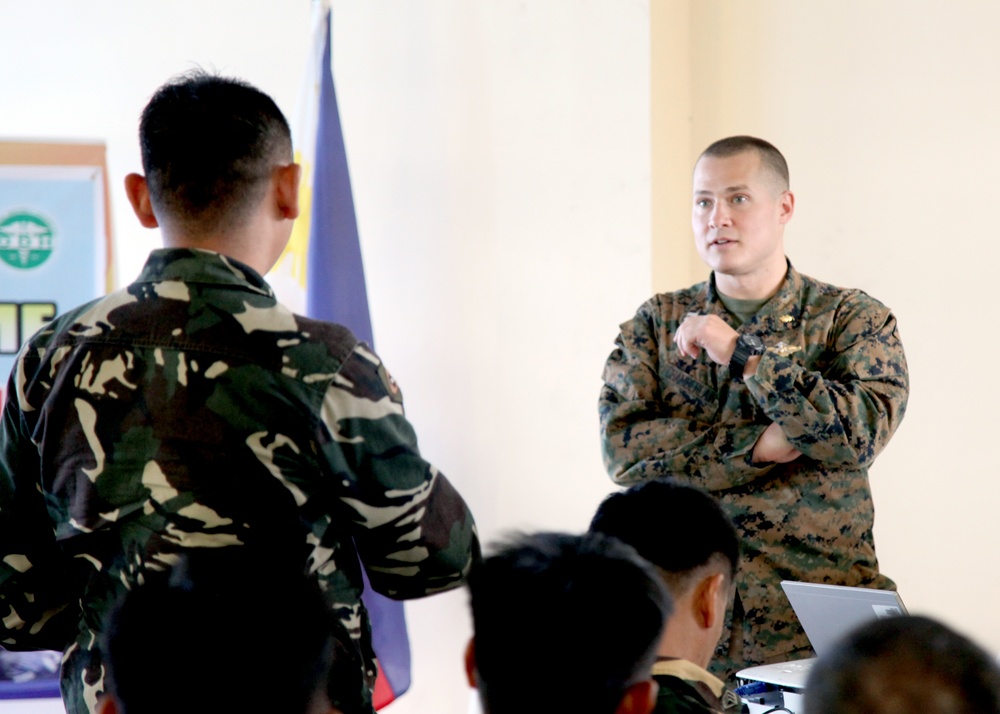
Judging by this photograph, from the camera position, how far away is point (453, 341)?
12.2 ft

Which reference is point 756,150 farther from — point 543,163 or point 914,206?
point 543,163

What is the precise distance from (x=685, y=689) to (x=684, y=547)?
27 centimetres

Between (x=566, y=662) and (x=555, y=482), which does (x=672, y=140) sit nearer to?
(x=555, y=482)

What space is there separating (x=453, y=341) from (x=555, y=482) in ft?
1.91

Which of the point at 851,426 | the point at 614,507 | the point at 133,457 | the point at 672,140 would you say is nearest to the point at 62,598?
the point at 133,457

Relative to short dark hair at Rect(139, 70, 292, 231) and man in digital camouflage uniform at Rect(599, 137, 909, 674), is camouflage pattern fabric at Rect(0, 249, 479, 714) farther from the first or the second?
man in digital camouflage uniform at Rect(599, 137, 909, 674)

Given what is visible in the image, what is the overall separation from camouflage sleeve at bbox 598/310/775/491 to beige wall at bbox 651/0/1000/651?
98cm

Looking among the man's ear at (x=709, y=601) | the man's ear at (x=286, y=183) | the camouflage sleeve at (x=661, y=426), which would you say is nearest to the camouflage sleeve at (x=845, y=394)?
the camouflage sleeve at (x=661, y=426)

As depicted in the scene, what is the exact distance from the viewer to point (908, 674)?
33.8 inches

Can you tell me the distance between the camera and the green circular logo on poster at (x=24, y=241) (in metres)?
3.37

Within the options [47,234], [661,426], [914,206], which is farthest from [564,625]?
[47,234]

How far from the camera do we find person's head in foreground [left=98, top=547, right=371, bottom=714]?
1.02 metres

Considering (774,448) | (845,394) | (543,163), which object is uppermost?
(543,163)

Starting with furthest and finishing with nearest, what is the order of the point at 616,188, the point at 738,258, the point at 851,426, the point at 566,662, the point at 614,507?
1. the point at 616,188
2. the point at 738,258
3. the point at 851,426
4. the point at 614,507
5. the point at 566,662
